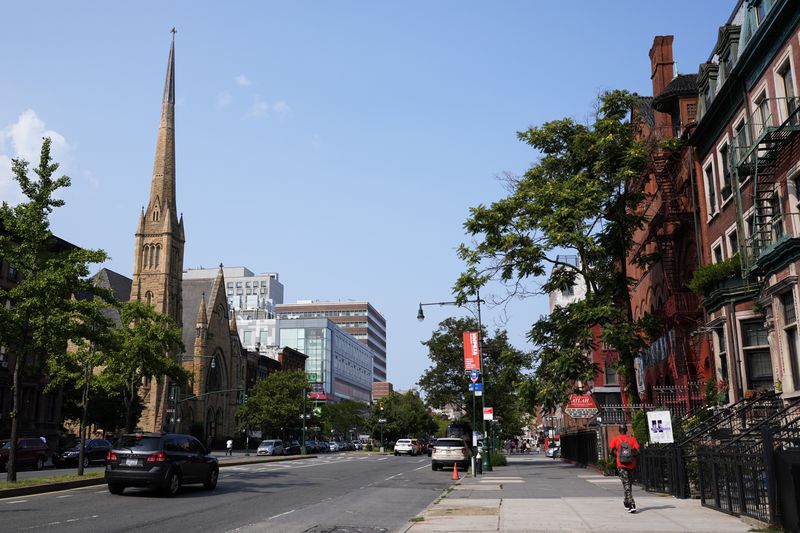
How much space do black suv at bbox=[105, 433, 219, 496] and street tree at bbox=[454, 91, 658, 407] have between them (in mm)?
14954

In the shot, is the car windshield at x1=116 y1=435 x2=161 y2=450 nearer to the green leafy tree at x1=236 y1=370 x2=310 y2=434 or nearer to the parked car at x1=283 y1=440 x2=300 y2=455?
the parked car at x1=283 y1=440 x2=300 y2=455

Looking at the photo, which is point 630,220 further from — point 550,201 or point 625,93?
point 625,93

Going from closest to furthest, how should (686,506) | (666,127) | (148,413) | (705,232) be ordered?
(686,506) → (705,232) → (666,127) → (148,413)

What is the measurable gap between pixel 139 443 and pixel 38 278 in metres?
6.68

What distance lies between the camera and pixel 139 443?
19234 mm

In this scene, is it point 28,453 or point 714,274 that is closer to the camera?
point 714,274

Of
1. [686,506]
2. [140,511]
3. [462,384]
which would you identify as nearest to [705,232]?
[686,506]

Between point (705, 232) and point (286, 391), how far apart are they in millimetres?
63329

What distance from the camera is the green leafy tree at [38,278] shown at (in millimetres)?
21938

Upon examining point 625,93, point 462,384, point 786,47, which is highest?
point 625,93

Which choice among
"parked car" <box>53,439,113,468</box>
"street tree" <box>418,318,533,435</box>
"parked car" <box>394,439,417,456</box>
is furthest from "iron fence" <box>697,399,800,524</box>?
"parked car" <box>394,439,417,456</box>

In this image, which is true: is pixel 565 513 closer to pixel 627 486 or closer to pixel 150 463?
pixel 627 486

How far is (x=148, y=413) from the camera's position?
3100 inches

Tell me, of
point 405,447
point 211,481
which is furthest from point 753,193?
point 405,447
